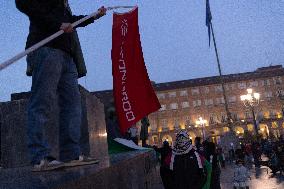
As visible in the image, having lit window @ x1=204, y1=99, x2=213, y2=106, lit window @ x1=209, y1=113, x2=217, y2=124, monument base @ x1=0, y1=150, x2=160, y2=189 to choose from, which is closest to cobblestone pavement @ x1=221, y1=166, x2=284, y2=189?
monument base @ x1=0, y1=150, x2=160, y2=189

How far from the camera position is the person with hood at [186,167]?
4134 millimetres

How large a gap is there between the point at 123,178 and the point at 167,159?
1.31 m

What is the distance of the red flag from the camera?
175 inches

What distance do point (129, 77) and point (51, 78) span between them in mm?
1839

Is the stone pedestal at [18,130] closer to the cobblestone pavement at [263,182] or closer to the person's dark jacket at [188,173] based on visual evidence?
the person's dark jacket at [188,173]

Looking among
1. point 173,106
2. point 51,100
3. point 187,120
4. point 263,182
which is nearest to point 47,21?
point 51,100

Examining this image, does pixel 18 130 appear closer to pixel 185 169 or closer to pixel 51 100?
pixel 51 100

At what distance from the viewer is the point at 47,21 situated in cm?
282

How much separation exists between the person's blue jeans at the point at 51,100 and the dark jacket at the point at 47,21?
7 centimetres

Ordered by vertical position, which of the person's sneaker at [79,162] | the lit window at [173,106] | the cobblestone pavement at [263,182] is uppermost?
the lit window at [173,106]

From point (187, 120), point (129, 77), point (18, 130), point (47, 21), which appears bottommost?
point (18, 130)

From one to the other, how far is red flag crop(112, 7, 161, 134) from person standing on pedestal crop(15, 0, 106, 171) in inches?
52.5

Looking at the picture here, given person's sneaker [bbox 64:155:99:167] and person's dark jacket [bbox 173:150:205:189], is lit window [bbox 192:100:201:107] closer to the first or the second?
person's dark jacket [bbox 173:150:205:189]

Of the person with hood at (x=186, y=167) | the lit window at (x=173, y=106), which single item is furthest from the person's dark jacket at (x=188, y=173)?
the lit window at (x=173, y=106)
